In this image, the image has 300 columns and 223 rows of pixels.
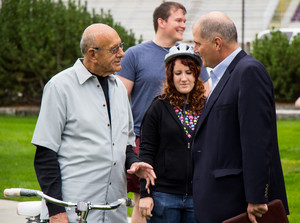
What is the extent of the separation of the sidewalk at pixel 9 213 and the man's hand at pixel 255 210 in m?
3.60

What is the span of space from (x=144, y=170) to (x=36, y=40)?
1554 cm

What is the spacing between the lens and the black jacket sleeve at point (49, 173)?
3.33m

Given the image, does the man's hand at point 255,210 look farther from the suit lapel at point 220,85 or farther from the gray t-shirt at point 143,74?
the gray t-shirt at point 143,74

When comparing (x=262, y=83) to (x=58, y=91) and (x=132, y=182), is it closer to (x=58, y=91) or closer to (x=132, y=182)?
(x=58, y=91)

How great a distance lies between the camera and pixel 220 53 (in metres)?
3.37

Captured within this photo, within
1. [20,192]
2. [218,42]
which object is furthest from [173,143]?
[20,192]

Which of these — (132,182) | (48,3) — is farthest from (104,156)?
(48,3)

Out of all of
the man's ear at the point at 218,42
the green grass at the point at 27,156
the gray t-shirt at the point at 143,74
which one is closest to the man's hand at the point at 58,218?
the man's ear at the point at 218,42

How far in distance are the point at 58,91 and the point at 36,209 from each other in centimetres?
71

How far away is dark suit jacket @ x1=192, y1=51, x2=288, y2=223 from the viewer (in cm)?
307

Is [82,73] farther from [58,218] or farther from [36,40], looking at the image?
[36,40]

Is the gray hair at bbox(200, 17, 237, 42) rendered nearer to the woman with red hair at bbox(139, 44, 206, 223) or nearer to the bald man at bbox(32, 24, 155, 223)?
the bald man at bbox(32, 24, 155, 223)

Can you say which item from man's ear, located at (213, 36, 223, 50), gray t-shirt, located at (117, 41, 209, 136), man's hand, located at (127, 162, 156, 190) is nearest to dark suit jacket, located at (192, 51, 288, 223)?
man's ear, located at (213, 36, 223, 50)

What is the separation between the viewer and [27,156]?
11.3m
